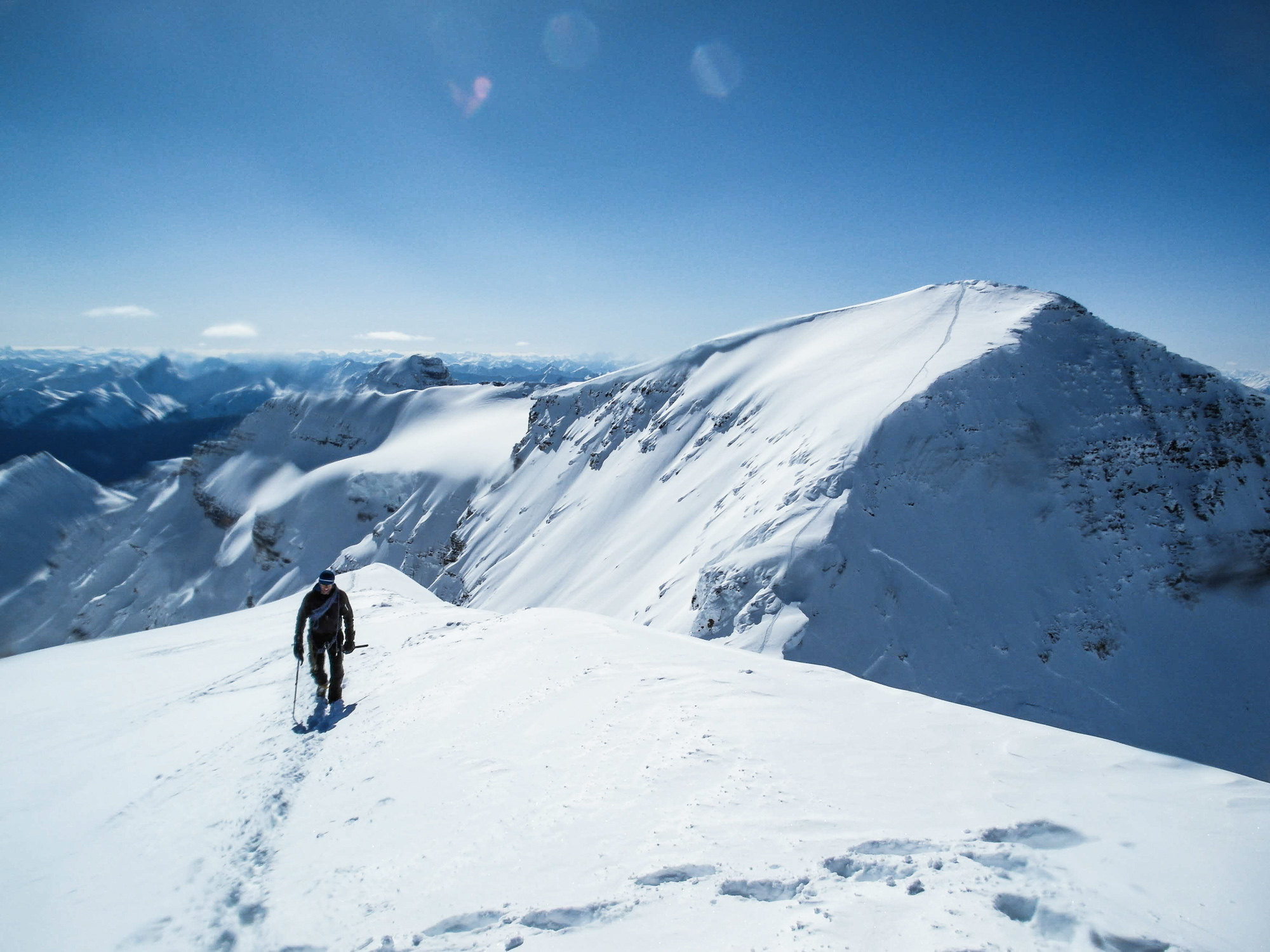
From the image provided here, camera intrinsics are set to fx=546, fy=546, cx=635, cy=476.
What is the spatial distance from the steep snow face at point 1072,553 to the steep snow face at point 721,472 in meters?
1.05

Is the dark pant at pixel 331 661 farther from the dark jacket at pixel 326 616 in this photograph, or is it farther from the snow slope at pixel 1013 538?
the snow slope at pixel 1013 538

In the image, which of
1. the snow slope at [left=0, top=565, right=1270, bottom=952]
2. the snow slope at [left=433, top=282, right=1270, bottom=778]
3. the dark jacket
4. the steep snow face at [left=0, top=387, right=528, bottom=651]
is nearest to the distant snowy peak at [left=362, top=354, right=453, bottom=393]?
the steep snow face at [left=0, top=387, right=528, bottom=651]

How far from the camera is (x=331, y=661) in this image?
24.9ft

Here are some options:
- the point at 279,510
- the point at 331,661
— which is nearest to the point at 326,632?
the point at 331,661

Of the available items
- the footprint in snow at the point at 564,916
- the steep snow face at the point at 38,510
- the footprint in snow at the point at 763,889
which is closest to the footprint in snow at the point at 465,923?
the footprint in snow at the point at 564,916

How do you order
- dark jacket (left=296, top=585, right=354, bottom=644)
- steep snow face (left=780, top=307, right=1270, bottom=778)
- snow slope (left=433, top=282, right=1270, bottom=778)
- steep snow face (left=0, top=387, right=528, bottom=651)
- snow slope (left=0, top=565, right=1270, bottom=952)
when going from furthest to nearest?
steep snow face (left=0, top=387, right=528, bottom=651)
snow slope (left=433, top=282, right=1270, bottom=778)
steep snow face (left=780, top=307, right=1270, bottom=778)
dark jacket (left=296, top=585, right=354, bottom=644)
snow slope (left=0, top=565, right=1270, bottom=952)

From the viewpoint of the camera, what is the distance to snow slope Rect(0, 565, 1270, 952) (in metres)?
3.11

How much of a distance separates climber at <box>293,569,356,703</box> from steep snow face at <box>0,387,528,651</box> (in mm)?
45193

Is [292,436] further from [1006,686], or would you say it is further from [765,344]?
[1006,686]

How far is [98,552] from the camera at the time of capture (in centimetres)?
10431

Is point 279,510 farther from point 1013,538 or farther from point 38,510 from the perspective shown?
point 38,510

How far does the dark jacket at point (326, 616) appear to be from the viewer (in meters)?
7.87

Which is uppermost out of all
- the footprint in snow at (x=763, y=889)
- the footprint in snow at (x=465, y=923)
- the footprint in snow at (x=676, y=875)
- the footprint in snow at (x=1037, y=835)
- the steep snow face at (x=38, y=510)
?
the footprint in snow at (x=1037, y=835)

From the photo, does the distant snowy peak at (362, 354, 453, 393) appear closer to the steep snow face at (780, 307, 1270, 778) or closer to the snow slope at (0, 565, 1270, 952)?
the steep snow face at (780, 307, 1270, 778)
